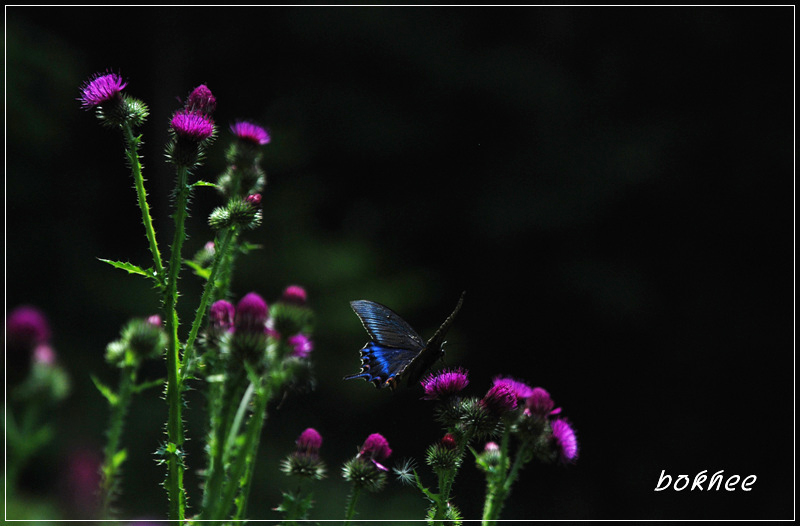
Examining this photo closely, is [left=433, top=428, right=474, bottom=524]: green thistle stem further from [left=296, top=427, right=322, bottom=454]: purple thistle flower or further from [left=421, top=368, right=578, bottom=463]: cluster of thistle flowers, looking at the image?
[left=296, top=427, right=322, bottom=454]: purple thistle flower

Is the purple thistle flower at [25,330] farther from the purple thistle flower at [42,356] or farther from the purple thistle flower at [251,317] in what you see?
the purple thistle flower at [251,317]

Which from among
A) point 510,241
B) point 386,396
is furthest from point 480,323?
point 386,396

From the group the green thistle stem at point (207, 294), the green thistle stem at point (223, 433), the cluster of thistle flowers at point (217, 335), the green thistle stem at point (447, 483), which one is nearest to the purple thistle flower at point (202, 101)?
the cluster of thistle flowers at point (217, 335)

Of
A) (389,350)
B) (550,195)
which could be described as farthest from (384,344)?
(550,195)

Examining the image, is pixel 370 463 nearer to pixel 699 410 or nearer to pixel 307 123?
pixel 307 123

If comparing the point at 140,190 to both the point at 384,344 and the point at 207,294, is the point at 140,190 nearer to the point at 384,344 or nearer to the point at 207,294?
the point at 207,294

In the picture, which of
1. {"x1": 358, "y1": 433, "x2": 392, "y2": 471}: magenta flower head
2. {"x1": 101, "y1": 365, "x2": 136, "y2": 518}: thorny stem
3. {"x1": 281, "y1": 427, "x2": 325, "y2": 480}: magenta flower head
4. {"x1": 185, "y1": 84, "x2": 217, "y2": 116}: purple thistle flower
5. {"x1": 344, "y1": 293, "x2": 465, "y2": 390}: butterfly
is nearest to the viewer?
{"x1": 101, "y1": 365, "x2": 136, "y2": 518}: thorny stem

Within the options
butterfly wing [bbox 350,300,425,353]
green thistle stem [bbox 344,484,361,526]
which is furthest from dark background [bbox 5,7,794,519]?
green thistle stem [bbox 344,484,361,526]
